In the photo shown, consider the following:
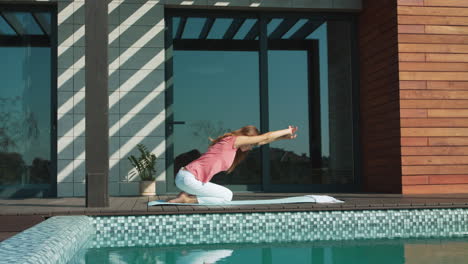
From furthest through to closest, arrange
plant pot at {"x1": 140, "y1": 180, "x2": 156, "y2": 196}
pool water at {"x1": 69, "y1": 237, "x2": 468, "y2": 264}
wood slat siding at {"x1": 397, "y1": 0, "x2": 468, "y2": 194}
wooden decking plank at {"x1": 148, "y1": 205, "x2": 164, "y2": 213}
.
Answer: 1. plant pot at {"x1": 140, "y1": 180, "x2": 156, "y2": 196}
2. wood slat siding at {"x1": 397, "y1": 0, "x2": 468, "y2": 194}
3. wooden decking plank at {"x1": 148, "y1": 205, "x2": 164, "y2": 213}
4. pool water at {"x1": 69, "y1": 237, "x2": 468, "y2": 264}

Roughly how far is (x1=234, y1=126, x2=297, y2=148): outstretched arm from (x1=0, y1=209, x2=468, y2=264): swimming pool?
2.69 feet

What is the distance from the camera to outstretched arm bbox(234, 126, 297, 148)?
517 centimetres

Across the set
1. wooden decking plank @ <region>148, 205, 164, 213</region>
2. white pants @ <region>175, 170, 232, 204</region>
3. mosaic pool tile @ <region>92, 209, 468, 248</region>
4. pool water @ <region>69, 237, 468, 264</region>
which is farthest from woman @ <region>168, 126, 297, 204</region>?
pool water @ <region>69, 237, 468, 264</region>

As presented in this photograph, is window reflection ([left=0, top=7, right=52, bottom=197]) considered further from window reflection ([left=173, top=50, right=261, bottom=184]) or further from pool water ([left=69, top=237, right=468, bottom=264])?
pool water ([left=69, top=237, right=468, bottom=264])

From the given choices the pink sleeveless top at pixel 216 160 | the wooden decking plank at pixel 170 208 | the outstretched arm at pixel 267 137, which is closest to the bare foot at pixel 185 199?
the pink sleeveless top at pixel 216 160

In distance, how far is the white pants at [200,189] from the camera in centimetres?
524

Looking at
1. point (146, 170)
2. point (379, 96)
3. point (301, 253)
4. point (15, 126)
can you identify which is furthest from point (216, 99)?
point (301, 253)

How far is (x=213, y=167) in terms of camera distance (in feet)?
17.5

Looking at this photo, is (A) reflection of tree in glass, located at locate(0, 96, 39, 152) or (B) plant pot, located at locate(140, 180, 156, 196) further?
(A) reflection of tree in glass, located at locate(0, 96, 39, 152)

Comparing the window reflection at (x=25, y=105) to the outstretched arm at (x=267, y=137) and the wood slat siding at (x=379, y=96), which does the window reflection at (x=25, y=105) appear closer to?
the outstretched arm at (x=267, y=137)

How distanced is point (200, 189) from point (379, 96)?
117 inches

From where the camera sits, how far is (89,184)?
4.92 m

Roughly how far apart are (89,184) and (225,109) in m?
3.03

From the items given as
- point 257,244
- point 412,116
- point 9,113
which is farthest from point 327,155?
point 9,113
